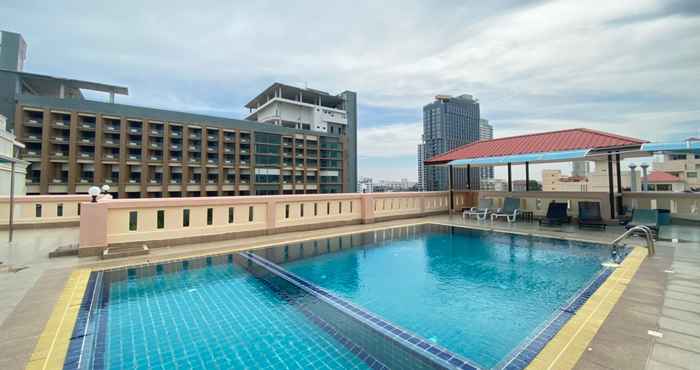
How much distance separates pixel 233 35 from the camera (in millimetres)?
14500

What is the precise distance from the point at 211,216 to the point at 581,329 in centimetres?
858

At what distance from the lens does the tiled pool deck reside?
261 cm

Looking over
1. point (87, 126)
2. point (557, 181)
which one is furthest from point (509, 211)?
point (557, 181)

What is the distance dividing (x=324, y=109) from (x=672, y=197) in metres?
61.4

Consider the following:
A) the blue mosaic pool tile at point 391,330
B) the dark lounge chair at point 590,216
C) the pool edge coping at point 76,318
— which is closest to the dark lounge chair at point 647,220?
the dark lounge chair at point 590,216

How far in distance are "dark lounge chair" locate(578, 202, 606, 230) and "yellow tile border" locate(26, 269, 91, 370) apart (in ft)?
46.3

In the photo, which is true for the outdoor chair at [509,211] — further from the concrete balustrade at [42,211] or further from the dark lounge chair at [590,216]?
the concrete balustrade at [42,211]

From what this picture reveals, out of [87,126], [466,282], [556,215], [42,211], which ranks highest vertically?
[87,126]

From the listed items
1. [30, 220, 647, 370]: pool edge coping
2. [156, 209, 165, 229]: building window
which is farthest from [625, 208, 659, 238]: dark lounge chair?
[156, 209, 165, 229]: building window

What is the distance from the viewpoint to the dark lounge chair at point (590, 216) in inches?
410

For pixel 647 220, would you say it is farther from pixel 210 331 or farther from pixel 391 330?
pixel 210 331

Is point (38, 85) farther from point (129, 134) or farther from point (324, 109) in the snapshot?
point (324, 109)

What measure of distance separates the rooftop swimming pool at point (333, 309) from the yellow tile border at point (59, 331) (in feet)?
0.31

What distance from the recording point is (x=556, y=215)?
11312mm
